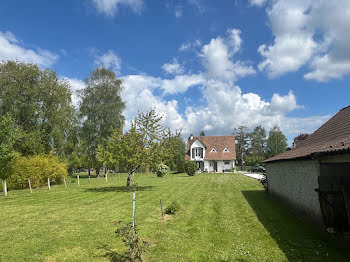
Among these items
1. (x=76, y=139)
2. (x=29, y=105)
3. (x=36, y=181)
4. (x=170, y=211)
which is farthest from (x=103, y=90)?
(x=170, y=211)

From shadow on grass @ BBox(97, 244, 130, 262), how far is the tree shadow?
4853 mm

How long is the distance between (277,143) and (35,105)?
68500mm

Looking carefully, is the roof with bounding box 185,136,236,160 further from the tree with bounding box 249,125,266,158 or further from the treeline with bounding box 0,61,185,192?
the tree with bounding box 249,125,266,158

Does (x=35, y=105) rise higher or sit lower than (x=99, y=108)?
lower

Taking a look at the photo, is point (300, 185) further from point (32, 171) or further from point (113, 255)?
point (32, 171)

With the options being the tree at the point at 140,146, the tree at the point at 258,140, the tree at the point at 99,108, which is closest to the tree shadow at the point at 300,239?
the tree at the point at 140,146

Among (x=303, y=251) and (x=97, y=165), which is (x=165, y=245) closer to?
(x=303, y=251)

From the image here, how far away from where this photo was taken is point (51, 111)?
102 ft

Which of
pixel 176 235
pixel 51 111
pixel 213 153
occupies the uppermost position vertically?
pixel 51 111

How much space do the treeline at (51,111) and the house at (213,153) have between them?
18.2 meters

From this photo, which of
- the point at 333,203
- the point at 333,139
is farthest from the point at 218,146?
the point at 333,203

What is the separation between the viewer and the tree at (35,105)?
90.0 ft

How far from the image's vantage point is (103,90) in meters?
40.4

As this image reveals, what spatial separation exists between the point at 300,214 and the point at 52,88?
106ft
